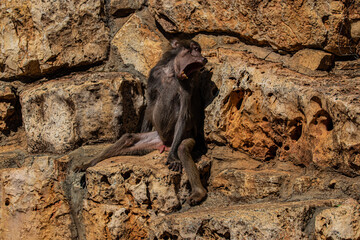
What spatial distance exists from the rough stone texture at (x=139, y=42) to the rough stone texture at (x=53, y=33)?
0.17 metres

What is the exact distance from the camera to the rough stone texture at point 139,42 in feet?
15.5

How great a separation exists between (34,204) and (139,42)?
72.5 inches

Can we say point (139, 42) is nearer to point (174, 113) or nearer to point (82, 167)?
point (174, 113)

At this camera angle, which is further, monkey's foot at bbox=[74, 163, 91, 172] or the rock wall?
monkey's foot at bbox=[74, 163, 91, 172]

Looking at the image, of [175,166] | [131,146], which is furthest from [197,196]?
[131,146]

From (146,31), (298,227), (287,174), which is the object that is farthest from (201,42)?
(298,227)

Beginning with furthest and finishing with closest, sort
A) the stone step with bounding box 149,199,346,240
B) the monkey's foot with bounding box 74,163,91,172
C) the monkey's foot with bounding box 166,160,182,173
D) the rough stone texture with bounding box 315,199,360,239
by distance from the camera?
1. the monkey's foot with bounding box 74,163,91,172
2. the monkey's foot with bounding box 166,160,182,173
3. the stone step with bounding box 149,199,346,240
4. the rough stone texture with bounding box 315,199,360,239

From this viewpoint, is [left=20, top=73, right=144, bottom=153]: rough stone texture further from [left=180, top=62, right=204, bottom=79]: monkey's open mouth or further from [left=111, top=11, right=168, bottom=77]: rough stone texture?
[left=180, top=62, right=204, bottom=79]: monkey's open mouth

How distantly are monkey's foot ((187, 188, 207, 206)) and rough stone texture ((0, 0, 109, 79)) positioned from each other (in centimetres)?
177

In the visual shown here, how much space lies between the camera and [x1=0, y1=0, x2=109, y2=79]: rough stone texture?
4645mm

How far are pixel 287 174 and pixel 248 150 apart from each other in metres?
0.55

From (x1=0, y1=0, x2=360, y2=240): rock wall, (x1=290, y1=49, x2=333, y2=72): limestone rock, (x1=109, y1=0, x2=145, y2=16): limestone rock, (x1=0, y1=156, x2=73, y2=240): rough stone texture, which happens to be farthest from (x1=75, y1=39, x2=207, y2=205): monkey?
(x1=290, y1=49, x2=333, y2=72): limestone rock

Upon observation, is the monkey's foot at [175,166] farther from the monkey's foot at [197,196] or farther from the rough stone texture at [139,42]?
the rough stone texture at [139,42]

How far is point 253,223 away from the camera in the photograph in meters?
2.92
